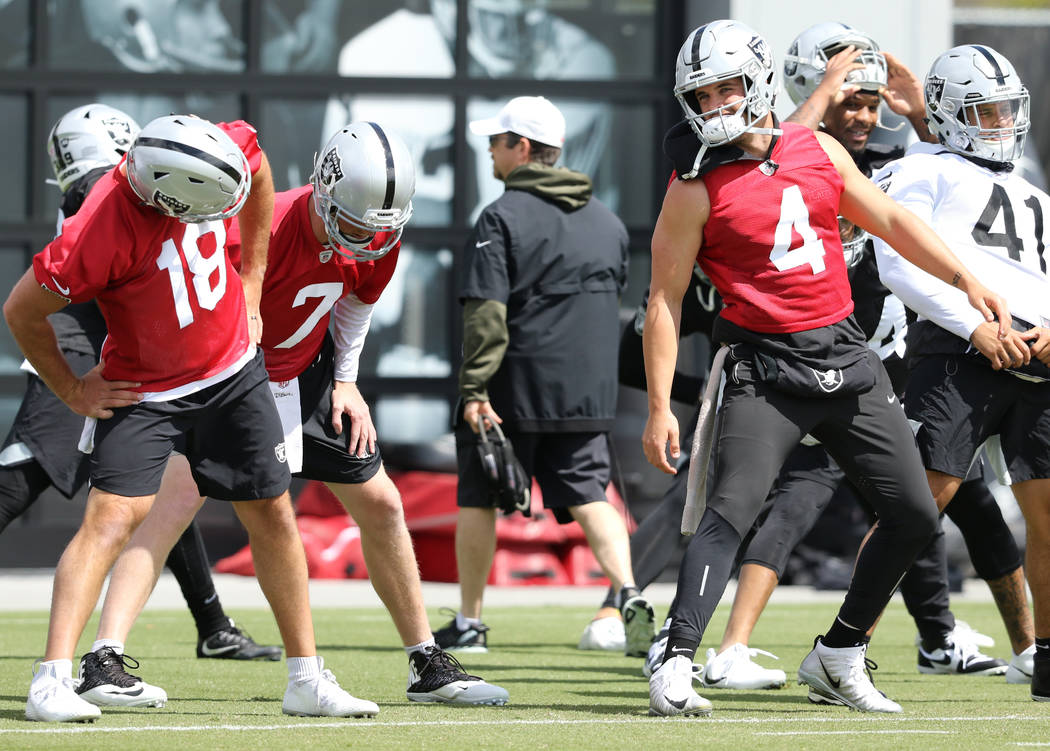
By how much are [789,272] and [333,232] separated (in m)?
1.33

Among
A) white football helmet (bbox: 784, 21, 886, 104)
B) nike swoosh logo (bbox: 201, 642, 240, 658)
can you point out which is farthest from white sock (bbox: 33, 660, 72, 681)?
white football helmet (bbox: 784, 21, 886, 104)

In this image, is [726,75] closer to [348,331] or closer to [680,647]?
[348,331]

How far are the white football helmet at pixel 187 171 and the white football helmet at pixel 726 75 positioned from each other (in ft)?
4.33

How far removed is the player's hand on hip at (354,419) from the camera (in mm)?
5441

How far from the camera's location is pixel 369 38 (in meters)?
12.5

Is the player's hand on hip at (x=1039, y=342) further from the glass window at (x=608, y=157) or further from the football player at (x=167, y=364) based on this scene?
the glass window at (x=608, y=157)

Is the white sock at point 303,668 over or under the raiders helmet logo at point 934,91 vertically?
under

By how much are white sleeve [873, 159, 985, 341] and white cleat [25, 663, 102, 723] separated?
2.86m

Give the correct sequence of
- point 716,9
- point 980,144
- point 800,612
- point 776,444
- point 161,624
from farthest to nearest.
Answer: point 716,9 → point 800,612 → point 161,624 → point 980,144 → point 776,444

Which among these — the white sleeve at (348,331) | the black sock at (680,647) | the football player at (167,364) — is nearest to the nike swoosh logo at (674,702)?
the black sock at (680,647)

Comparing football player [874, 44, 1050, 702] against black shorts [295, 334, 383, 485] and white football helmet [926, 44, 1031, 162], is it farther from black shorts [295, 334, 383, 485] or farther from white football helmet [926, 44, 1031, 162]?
black shorts [295, 334, 383, 485]

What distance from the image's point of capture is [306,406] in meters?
5.54

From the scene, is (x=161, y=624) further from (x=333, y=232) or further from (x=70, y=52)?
(x=70, y=52)

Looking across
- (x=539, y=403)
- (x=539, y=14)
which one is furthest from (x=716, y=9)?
(x=539, y=403)
